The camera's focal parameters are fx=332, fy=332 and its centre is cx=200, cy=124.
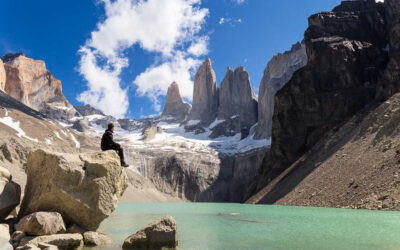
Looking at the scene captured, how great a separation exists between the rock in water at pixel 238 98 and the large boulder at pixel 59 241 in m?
166

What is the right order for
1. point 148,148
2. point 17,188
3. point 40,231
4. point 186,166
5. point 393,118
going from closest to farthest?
1. point 40,231
2. point 17,188
3. point 393,118
4. point 186,166
5. point 148,148

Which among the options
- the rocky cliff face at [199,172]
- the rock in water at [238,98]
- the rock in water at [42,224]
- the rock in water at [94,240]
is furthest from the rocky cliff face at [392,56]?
the rock in water at [238,98]

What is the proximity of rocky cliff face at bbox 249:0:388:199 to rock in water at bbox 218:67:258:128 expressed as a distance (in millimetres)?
108159

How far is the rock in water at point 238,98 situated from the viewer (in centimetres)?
18062

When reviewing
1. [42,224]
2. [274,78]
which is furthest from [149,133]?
[42,224]

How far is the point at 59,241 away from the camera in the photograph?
10.1 metres

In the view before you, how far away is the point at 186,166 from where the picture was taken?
417 ft

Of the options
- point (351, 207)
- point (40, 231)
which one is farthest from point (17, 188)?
point (351, 207)

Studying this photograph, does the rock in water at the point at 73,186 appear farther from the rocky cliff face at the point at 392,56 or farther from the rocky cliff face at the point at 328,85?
the rocky cliff face at the point at 328,85

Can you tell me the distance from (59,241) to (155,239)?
2.89m

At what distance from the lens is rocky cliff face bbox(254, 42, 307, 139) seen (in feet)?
463

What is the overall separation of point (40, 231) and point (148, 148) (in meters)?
133

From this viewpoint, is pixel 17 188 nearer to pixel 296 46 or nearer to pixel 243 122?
pixel 296 46

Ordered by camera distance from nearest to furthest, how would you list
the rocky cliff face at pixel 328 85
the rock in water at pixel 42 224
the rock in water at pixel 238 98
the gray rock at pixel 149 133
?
the rock in water at pixel 42 224, the rocky cliff face at pixel 328 85, the gray rock at pixel 149 133, the rock in water at pixel 238 98
